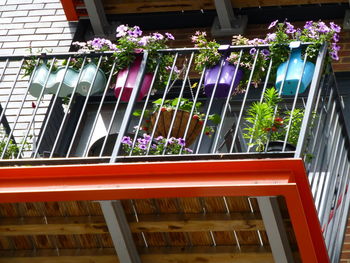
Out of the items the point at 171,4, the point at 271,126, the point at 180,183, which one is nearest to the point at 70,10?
the point at 171,4

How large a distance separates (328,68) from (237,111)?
2.06 m

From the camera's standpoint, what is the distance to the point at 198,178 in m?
11.2

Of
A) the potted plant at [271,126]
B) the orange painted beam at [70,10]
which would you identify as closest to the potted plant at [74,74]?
the potted plant at [271,126]

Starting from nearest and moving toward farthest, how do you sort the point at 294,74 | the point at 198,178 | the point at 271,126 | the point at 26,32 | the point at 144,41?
the point at 198,178 → the point at 271,126 → the point at 294,74 → the point at 144,41 → the point at 26,32

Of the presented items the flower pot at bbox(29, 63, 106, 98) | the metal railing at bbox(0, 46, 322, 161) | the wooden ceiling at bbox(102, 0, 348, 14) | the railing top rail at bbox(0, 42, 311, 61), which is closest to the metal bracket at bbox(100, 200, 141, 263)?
the metal railing at bbox(0, 46, 322, 161)

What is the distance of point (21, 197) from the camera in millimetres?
11484

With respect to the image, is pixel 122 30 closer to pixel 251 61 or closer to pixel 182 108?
pixel 182 108

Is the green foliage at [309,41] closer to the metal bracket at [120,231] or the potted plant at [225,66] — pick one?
the potted plant at [225,66]

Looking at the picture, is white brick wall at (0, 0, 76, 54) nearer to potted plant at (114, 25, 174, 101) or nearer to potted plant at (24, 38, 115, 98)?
potted plant at (24, 38, 115, 98)

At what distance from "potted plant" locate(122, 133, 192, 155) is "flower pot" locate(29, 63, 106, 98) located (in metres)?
0.88

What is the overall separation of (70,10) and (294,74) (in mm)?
3758

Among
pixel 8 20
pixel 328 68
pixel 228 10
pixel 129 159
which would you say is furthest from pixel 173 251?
pixel 8 20

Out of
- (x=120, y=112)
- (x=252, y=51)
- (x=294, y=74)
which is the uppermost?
(x=120, y=112)

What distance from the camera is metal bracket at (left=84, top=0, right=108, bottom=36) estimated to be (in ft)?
48.4
